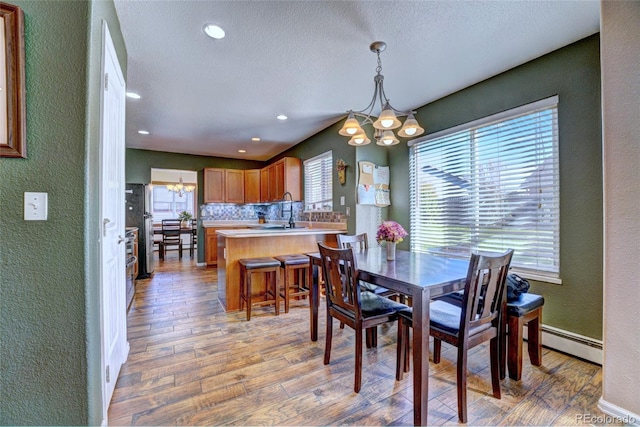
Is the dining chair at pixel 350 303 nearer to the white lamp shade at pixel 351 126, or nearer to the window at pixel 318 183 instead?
the white lamp shade at pixel 351 126

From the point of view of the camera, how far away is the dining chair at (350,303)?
183 cm

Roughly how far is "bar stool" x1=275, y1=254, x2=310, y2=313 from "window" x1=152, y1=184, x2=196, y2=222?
285 inches

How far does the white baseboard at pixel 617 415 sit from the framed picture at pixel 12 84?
10.4ft

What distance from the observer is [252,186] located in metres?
6.66

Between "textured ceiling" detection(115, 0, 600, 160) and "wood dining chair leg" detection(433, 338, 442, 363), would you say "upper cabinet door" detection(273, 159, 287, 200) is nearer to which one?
"textured ceiling" detection(115, 0, 600, 160)

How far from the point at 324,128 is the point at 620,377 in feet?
13.4

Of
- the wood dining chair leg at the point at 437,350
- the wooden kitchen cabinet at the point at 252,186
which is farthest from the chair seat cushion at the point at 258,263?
the wooden kitchen cabinet at the point at 252,186

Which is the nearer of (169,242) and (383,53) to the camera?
(383,53)

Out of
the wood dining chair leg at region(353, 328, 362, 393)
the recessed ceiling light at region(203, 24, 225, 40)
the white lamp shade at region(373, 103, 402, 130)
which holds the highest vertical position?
the recessed ceiling light at region(203, 24, 225, 40)

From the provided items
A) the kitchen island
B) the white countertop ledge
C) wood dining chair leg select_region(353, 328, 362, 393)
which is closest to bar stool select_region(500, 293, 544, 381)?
wood dining chair leg select_region(353, 328, 362, 393)

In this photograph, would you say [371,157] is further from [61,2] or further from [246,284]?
[61,2]

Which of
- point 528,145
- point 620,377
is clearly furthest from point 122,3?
point 620,377

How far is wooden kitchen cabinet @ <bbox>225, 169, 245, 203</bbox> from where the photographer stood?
6438 millimetres

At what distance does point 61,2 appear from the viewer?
1.27m
